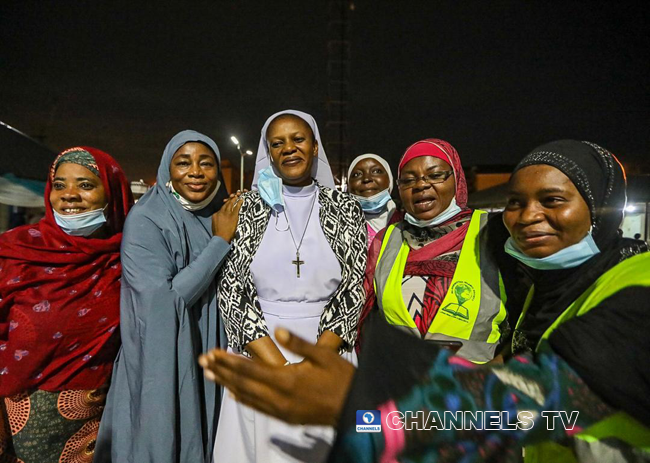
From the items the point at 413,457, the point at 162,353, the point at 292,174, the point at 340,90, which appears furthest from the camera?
the point at 340,90

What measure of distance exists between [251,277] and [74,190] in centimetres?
122

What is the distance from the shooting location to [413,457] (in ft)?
2.85

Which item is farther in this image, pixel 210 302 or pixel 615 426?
pixel 210 302

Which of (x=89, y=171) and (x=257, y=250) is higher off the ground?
(x=89, y=171)

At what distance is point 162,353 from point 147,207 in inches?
34.7

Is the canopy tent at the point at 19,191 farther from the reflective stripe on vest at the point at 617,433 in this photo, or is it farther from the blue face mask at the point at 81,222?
the reflective stripe on vest at the point at 617,433

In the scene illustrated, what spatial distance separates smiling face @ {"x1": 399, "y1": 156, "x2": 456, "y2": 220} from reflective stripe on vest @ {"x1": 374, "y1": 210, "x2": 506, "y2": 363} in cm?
23

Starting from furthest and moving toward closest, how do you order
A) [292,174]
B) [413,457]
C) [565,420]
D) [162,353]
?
[292,174]
[162,353]
[565,420]
[413,457]

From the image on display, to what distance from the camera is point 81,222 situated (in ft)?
7.68

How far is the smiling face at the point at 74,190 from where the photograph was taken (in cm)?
234

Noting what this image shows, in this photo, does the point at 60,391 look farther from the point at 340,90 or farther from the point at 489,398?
the point at 340,90

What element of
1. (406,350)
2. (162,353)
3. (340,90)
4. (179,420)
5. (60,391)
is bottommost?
(179,420)

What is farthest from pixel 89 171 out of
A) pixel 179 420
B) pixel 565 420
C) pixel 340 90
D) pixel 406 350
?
pixel 340 90

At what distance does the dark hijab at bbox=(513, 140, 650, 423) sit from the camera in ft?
3.04
